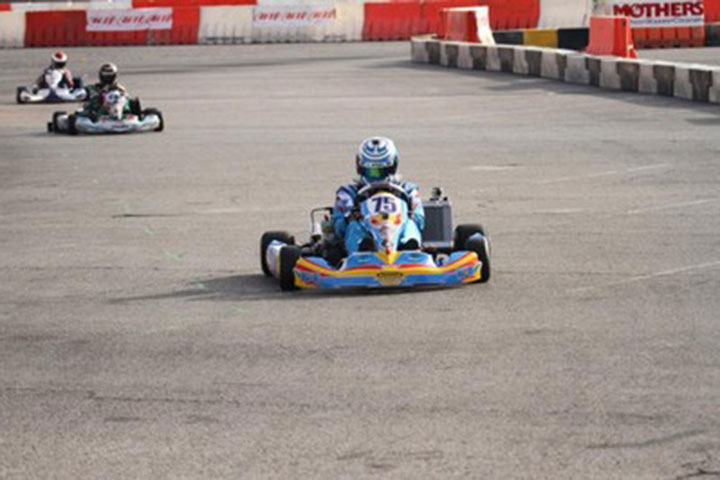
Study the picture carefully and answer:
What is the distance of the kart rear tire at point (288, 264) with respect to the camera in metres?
11.0

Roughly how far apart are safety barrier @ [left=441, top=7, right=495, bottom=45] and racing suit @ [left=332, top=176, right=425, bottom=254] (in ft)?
75.0

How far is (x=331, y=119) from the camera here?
78.9 feet

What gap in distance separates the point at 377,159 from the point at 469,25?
23.3 meters

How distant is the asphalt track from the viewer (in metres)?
7.09

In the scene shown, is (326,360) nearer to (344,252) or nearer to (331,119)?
Result: (344,252)

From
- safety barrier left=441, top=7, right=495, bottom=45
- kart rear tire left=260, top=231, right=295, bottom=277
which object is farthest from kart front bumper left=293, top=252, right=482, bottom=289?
safety barrier left=441, top=7, right=495, bottom=45

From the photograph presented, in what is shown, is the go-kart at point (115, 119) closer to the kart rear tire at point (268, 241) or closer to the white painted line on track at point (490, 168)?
the white painted line on track at point (490, 168)

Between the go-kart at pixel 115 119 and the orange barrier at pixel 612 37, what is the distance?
26.0 feet

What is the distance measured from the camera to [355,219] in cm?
1134

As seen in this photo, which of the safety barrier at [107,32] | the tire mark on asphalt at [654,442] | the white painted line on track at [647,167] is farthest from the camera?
the safety barrier at [107,32]

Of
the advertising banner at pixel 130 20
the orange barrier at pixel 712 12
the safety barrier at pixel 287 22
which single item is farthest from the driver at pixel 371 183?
the advertising banner at pixel 130 20

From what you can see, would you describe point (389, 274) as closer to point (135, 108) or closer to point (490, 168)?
point (490, 168)

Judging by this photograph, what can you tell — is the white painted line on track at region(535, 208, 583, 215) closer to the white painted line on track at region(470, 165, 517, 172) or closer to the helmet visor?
the white painted line on track at region(470, 165, 517, 172)

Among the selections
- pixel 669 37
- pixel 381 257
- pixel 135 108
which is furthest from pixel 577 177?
pixel 669 37
